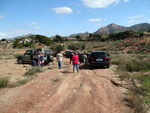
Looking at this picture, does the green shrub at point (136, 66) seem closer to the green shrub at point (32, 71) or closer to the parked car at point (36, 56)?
the green shrub at point (32, 71)

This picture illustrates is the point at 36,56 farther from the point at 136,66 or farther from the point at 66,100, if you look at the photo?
the point at 66,100

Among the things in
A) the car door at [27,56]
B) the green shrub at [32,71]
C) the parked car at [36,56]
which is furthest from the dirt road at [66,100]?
the car door at [27,56]

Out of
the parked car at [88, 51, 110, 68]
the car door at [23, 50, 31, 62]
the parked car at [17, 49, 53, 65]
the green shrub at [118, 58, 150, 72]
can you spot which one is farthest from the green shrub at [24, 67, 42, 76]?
the green shrub at [118, 58, 150, 72]

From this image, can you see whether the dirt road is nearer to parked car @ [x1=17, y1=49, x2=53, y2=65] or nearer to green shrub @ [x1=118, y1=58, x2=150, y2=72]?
green shrub @ [x1=118, y1=58, x2=150, y2=72]

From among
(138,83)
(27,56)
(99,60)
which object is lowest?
(138,83)

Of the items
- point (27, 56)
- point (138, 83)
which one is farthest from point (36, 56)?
point (138, 83)

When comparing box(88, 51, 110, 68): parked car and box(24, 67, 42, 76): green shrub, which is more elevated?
box(88, 51, 110, 68): parked car

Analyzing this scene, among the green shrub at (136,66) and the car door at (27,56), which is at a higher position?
the car door at (27,56)

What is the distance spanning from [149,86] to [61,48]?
34.0m

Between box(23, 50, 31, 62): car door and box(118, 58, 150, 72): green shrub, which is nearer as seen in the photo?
box(118, 58, 150, 72): green shrub

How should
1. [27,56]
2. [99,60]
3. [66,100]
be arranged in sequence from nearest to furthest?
[66,100] → [99,60] → [27,56]

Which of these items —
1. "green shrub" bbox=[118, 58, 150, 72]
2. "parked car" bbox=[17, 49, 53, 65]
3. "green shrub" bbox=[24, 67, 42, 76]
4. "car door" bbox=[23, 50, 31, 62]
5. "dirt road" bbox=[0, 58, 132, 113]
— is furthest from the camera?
"car door" bbox=[23, 50, 31, 62]


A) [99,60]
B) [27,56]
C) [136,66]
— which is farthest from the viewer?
[27,56]

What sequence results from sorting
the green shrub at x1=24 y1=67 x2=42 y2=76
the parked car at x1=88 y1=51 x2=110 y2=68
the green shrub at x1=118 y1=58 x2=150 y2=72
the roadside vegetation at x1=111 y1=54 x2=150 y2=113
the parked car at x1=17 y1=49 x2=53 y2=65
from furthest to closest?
the parked car at x1=17 y1=49 x2=53 y2=65 → the parked car at x1=88 y1=51 x2=110 y2=68 → the green shrub at x1=118 y1=58 x2=150 y2=72 → the green shrub at x1=24 y1=67 x2=42 y2=76 → the roadside vegetation at x1=111 y1=54 x2=150 y2=113
